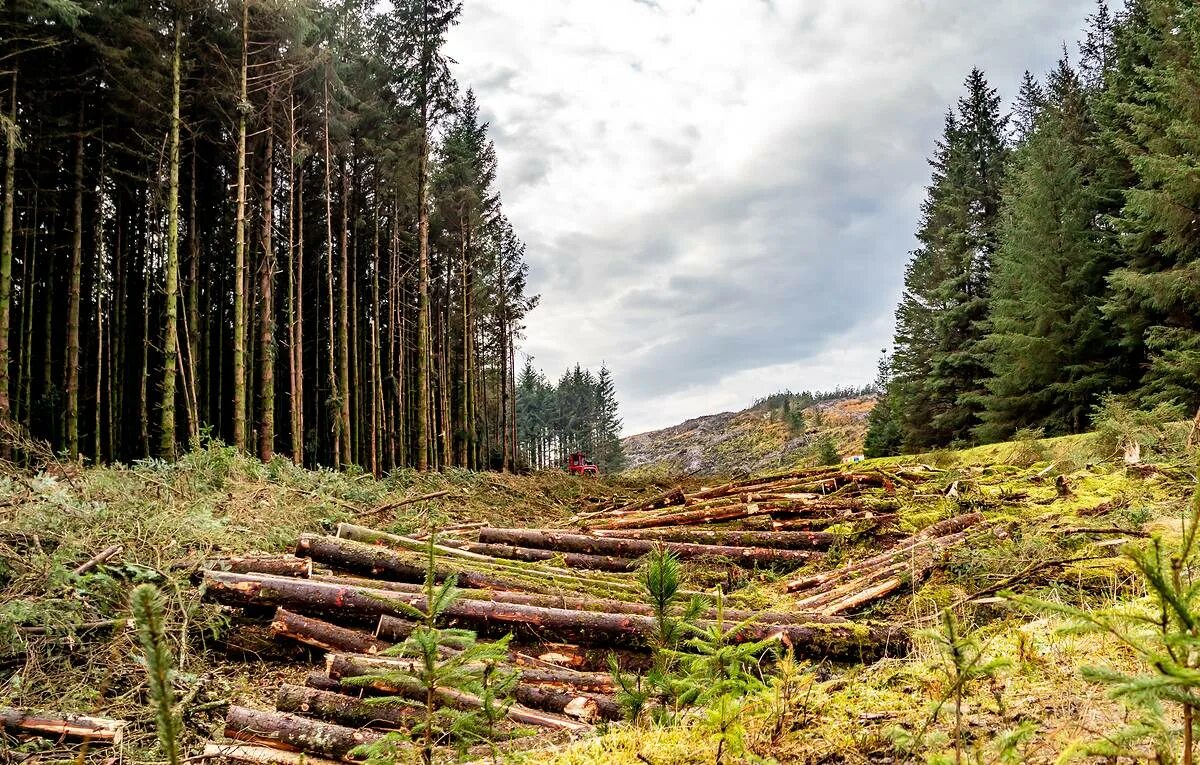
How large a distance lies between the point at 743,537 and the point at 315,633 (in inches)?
211

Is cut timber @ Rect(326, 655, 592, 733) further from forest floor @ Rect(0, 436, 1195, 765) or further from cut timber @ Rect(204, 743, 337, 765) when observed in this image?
forest floor @ Rect(0, 436, 1195, 765)

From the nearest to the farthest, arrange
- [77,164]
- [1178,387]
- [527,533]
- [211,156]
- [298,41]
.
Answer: [527,533] < [1178,387] < [298,41] < [77,164] < [211,156]

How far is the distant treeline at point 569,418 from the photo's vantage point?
70000 millimetres

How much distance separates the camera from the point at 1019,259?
1883 cm

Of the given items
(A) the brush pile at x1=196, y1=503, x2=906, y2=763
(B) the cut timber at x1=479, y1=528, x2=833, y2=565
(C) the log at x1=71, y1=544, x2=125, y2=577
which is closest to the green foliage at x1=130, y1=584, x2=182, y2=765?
(A) the brush pile at x1=196, y1=503, x2=906, y2=763

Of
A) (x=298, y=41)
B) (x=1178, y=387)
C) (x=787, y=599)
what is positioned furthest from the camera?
(x=298, y=41)

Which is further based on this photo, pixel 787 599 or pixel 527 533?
pixel 527 533

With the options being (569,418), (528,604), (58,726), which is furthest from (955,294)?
(569,418)

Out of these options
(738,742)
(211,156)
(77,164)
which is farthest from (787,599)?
(211,156)

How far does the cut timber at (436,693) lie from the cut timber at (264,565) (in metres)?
1.69

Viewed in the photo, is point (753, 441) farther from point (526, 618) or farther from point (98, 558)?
point (98, 558)

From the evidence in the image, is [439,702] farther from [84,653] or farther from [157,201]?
[157,201]

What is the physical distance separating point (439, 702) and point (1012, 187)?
2485 centimetres

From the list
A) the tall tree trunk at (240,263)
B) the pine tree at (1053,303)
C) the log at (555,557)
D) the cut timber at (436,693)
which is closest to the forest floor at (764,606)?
the cut timber at (436,693)
